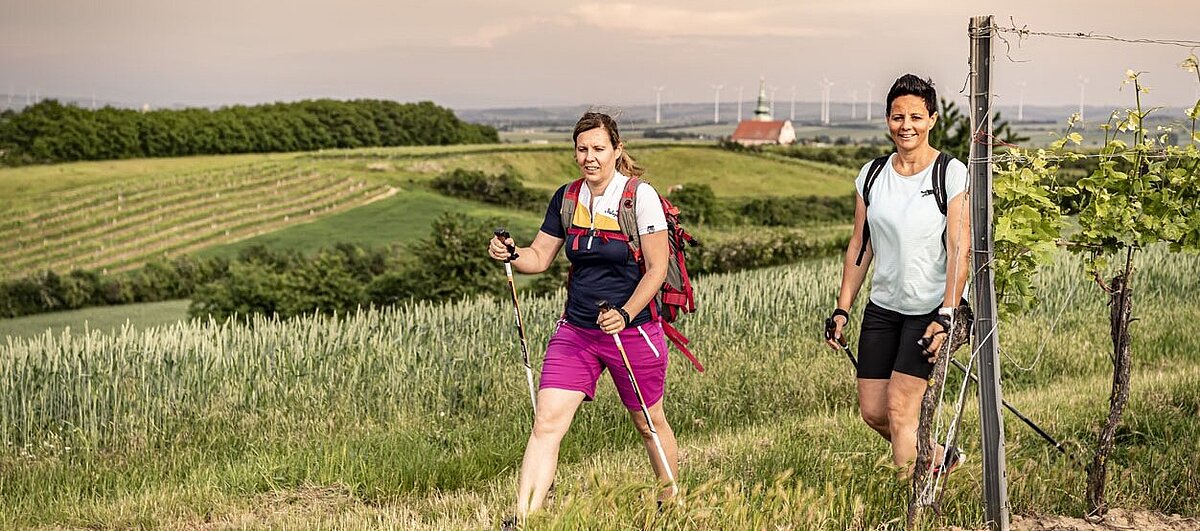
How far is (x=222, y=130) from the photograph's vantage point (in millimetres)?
67125

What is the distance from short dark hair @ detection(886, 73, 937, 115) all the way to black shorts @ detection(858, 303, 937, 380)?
2.78 feet

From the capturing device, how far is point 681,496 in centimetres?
495

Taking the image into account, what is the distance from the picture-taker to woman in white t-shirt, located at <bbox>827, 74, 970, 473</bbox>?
193 inches

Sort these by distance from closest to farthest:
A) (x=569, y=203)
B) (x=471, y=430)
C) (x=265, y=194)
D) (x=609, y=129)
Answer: (x=609, y=129) → (x=569, y=203) → (x=471, y=430) → (x=265, y=194)

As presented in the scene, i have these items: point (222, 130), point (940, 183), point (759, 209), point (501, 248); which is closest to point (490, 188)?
point (759, 209)

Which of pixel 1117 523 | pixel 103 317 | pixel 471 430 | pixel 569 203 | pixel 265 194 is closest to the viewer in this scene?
pixel 569 203

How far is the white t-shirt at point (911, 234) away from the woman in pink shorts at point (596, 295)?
892mm

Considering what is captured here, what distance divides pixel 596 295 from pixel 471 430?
3211 millimetres

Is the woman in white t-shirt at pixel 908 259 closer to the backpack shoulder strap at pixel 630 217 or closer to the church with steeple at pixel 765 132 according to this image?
the backpack shoulder strap at pixel 630 217

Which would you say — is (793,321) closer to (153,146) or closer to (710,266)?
(710,266)

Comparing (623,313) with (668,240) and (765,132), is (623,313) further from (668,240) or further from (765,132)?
(765,132)

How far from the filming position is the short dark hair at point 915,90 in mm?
5008

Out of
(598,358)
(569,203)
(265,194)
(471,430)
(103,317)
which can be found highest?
(569,203)

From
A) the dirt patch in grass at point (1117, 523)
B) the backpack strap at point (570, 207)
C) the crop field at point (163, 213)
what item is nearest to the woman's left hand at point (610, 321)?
the backpack strap at point (570, 207)
